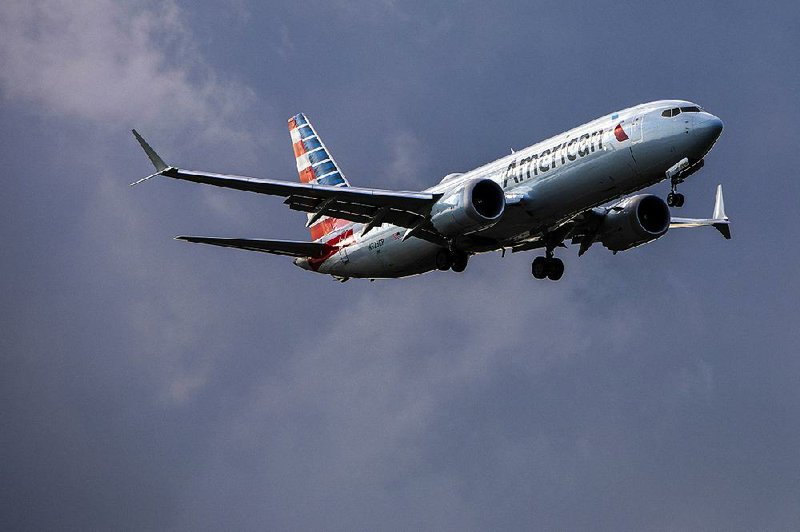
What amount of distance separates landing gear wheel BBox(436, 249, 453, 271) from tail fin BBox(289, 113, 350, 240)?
374 inches

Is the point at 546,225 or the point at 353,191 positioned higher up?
the point at 353,191

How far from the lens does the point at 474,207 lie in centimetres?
4941

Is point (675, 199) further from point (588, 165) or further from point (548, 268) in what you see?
point (548, 268)

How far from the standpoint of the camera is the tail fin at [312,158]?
6519 centimetres

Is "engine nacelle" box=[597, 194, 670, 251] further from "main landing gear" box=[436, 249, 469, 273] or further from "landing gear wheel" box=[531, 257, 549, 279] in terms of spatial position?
"main landing gear" box=[436, 249, 469, 273]

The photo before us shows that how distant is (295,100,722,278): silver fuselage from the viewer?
158 ft

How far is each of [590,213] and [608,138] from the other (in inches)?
294

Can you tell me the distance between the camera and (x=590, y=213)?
183 ft

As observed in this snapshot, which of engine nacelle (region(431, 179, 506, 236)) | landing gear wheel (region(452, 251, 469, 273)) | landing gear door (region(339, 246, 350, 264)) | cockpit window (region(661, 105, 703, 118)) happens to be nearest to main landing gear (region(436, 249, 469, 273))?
landing gear wheel (region(452, 251, 469, 273))

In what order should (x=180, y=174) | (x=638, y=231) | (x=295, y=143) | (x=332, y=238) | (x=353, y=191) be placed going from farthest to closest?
(x=295, y=143) → (x=332, y=238) → (x=638, y=231) → (x=353, y=191) → (x=180, y=174)

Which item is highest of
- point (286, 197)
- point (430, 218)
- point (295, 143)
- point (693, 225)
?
point (295, 143)

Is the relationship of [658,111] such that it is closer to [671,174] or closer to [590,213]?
[671,174]

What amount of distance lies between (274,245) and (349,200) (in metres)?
7.30

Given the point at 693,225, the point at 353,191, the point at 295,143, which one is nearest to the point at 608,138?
the point at 353,191
